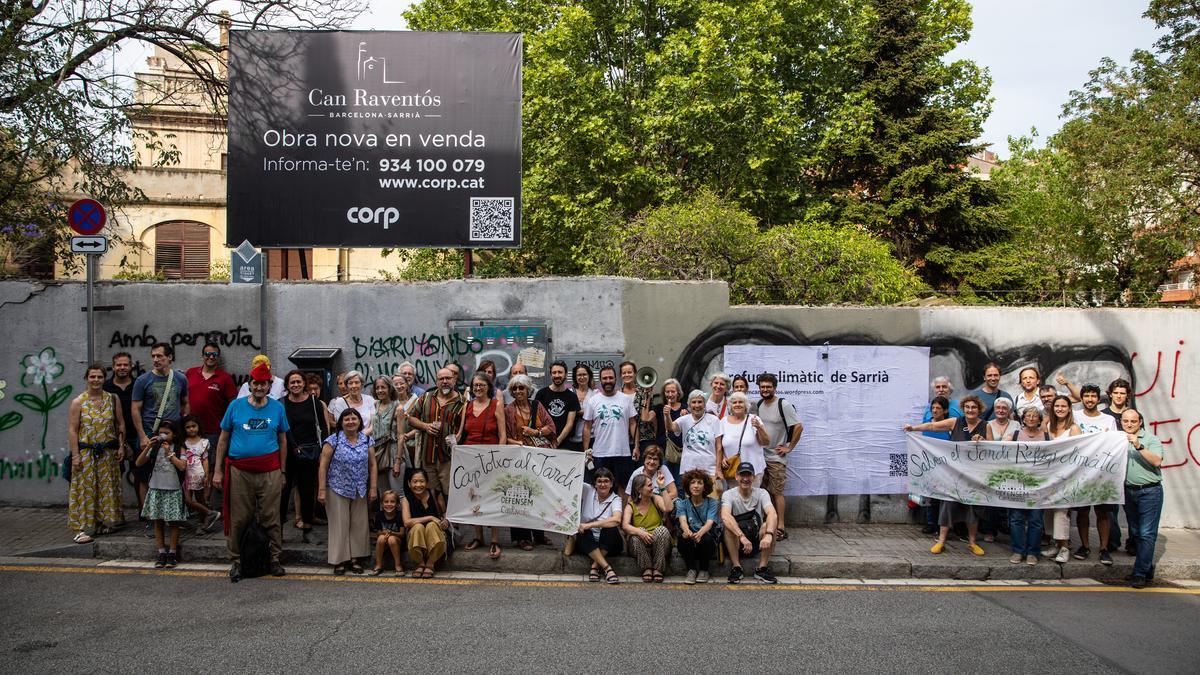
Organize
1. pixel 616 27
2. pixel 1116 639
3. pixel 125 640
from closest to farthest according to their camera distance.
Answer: pixel 125 640 → pixel 1116 639 → pixel 616 27

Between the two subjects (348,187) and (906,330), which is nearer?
(906,330)

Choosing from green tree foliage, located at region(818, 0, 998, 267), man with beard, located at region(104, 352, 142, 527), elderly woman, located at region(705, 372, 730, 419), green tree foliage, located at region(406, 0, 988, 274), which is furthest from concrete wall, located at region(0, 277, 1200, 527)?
green tree foliage, located at region(818, 0, 998, 267)

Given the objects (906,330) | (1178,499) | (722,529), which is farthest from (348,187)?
(1178,499)

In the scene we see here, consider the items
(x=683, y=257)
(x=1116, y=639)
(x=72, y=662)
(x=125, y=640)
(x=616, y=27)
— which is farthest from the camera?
(x=616, y=27)

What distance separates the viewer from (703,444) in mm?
7914

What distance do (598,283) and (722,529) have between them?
3.21 m

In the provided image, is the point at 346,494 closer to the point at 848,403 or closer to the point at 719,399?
the point at 719,399

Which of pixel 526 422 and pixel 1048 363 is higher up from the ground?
pixel 1048 363

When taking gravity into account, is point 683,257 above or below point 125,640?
above

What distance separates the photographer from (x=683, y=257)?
37.6 ft

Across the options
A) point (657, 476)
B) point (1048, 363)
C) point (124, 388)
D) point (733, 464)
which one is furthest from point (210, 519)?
point (1048, 363)

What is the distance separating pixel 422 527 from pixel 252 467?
1.60 meters

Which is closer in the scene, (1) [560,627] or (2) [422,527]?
(1) [560,627]

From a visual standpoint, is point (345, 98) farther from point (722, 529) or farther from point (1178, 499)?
point (1178, 499)
